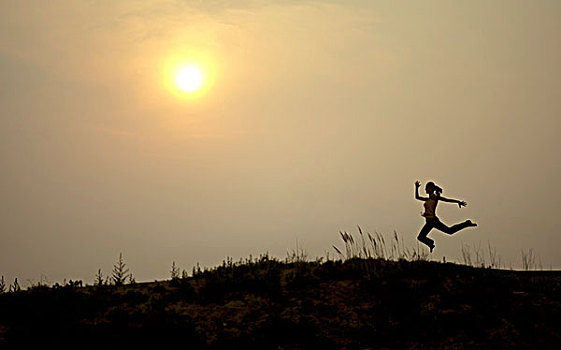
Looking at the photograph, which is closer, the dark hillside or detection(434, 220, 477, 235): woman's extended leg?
the dark hillside

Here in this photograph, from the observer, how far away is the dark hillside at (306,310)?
14.0 meters

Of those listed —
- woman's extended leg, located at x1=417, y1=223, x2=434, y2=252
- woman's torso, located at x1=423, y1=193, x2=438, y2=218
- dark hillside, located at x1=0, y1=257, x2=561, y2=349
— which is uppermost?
woman's torso, located at x1=423, y1=193, x2=438, y2=218

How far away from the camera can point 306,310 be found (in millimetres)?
15359

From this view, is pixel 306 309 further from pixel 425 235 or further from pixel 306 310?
pixel 425 235

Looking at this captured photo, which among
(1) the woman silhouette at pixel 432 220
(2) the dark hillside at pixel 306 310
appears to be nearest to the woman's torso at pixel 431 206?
(1) the woman silhouette at pixel 432 220

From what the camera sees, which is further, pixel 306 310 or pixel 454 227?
pixel 454 227

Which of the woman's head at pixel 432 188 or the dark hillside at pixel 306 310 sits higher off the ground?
the woman's head at pixel 432 188

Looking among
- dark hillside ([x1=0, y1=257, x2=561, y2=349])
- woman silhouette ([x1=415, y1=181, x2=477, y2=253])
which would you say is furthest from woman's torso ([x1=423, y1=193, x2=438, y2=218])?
dark hillside ([x1=0, y1=257, x2=561, y2=349])

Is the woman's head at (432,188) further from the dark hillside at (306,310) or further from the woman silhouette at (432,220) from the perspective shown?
the dark hillside at (306,310)

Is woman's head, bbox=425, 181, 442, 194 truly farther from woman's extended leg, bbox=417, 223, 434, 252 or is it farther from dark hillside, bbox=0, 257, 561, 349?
dark hillside, bbox=0, 257, 561, 349

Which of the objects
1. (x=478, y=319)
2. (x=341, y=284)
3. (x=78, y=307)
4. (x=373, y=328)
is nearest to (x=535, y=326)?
(x=478, y=319)

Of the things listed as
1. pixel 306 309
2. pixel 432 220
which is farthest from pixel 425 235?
pixel 306 309

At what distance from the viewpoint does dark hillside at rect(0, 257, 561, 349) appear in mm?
14008

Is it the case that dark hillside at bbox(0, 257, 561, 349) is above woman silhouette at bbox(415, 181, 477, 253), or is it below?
below
